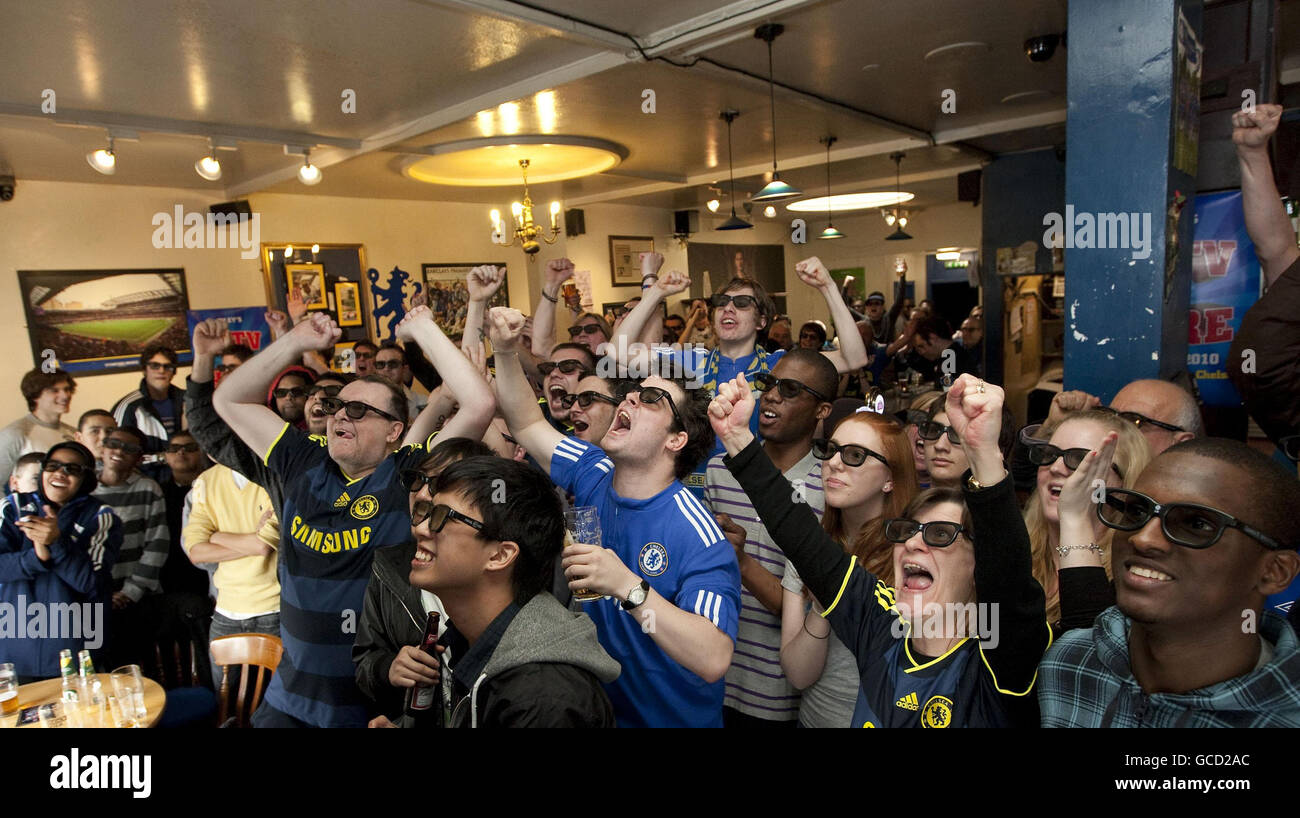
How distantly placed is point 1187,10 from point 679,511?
2657 millimetres

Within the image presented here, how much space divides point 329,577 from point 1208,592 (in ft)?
7.14

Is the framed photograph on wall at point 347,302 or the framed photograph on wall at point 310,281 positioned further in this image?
the framed photograph on wall at point 347,302

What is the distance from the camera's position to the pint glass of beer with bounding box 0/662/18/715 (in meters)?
2.36

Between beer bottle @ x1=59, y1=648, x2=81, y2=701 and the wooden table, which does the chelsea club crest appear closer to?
the wooden table

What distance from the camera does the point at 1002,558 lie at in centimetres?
128

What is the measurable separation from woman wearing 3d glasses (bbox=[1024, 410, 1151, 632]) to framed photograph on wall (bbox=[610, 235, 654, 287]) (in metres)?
9.50

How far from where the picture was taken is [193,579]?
160 inches

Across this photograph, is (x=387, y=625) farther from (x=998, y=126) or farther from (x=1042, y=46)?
(x=998, y=126)

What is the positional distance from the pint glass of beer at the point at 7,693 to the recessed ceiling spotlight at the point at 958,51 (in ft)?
18.2

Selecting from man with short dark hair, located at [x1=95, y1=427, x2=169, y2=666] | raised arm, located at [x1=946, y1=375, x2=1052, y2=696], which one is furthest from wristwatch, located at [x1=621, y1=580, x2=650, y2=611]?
man with short dark hair, located at [x1=95, y1=427, x2=169, y2=666]

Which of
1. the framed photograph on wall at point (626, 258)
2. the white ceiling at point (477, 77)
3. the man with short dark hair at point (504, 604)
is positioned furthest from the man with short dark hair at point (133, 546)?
the framed photograph on wall at point (626, 258)

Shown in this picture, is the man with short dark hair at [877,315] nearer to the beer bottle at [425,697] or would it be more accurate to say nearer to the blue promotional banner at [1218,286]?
the blue promotional banner at [1218,286]
